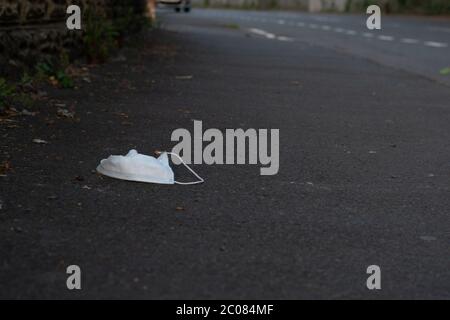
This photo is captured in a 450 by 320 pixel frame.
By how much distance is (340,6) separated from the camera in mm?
49438

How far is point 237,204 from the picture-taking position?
5352 mm

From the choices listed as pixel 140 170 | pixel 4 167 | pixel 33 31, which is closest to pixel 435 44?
pixel 33 31

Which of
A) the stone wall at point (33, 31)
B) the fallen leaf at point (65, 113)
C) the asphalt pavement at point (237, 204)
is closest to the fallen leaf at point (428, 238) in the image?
the asphalt pavement at point (237, 204)

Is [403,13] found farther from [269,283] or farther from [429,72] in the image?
[269,283]

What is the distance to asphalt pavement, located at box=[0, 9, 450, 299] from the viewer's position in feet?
13.4

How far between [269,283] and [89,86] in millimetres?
6344

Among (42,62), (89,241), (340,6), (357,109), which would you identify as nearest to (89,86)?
(42,62)

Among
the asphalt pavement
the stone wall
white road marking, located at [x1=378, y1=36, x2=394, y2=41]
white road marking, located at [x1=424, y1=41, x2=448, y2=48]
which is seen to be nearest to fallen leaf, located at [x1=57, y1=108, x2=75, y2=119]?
the asphalt pavement
